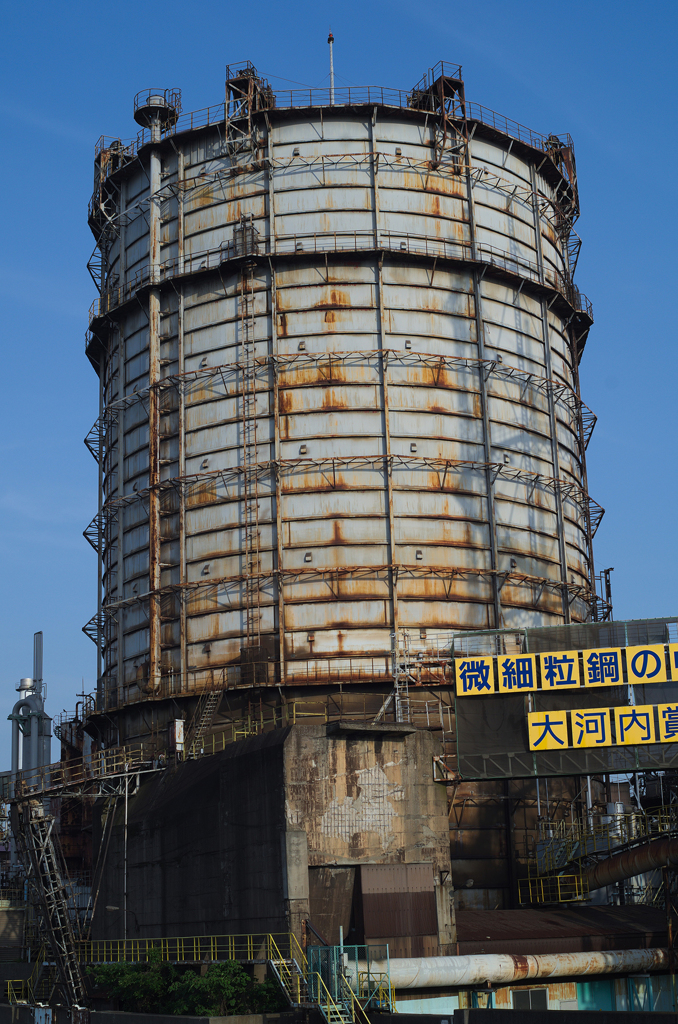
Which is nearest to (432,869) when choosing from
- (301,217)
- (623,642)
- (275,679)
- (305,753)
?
(305,753)

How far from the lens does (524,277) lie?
4216 cm

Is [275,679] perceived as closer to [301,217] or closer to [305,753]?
[305,753]

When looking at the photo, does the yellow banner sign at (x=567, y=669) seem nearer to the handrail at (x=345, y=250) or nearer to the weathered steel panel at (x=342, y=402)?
the weathered steel panel at (x=342, y=402)

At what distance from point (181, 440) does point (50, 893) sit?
15.7 metres

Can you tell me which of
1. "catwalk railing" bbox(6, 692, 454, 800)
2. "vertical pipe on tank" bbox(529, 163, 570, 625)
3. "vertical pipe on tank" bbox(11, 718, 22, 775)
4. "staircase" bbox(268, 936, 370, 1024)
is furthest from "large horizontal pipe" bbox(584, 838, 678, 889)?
"vertical pipe on tank" bbox(11, 718, 22, 775)

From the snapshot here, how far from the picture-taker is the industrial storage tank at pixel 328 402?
123 feet

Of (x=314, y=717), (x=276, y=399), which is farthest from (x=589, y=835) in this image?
(x=276, y=399)

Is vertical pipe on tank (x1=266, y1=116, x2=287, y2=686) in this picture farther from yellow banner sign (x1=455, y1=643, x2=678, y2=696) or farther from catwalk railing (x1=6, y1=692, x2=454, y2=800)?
yellow banner sign (x1=455, y1=643, x2=678, y2=696)

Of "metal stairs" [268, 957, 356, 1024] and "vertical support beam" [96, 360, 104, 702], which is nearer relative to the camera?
"metal stairs" [268, 957, 356, 1024]

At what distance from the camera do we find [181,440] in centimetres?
4000

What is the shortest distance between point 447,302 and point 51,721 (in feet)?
100

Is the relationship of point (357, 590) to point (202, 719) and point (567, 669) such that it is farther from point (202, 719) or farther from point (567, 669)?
point (567, 669)

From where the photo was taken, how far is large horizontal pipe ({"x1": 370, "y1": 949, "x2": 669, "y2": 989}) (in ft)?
80.0

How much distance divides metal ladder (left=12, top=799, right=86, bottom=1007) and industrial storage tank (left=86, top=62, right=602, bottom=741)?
24.4 feet
